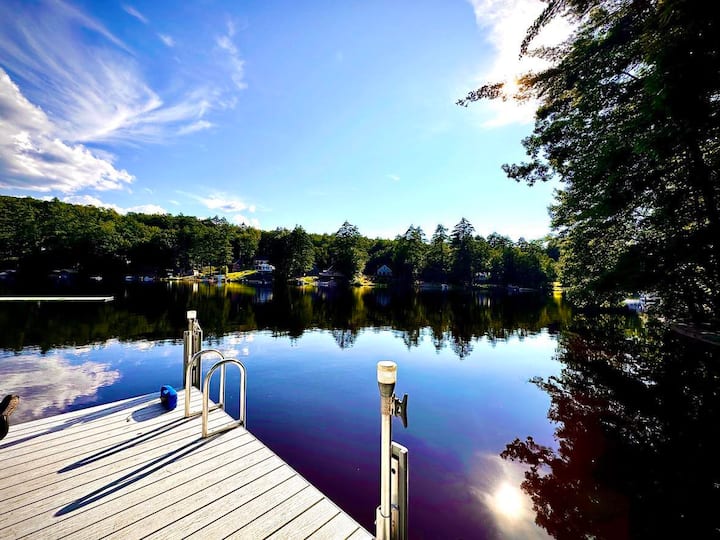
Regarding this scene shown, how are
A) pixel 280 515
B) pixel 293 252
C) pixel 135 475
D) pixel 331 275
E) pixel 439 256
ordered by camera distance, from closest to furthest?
pixel 280 515 → pixel 135 475 → pixel 293 252 → pixel 439 256 → pixel 331 275

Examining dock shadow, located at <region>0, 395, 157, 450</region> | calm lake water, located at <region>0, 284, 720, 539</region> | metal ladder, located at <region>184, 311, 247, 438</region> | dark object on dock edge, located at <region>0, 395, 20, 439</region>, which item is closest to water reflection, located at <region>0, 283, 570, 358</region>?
calm lake water, located at <region>0, 284, 720, 539</region>

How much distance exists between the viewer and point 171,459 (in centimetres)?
412

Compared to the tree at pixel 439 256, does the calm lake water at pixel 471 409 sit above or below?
below

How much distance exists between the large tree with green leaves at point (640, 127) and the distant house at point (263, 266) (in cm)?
8544

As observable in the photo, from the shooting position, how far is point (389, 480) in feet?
9.20

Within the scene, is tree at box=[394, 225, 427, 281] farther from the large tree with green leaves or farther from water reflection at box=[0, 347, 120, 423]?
water reflection at box=[0, 347, 120, 423]

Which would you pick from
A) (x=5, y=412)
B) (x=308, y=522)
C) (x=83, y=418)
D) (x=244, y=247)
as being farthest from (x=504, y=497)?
(x=244, y=247)

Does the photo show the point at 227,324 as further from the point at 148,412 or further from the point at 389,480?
the point at 389,480

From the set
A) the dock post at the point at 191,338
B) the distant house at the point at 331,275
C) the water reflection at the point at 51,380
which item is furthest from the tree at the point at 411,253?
the dock post at the point at 191,338

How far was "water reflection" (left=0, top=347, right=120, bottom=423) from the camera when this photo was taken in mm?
8148

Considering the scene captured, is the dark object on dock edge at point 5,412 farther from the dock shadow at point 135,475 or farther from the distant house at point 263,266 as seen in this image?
the distant house at point 263,266

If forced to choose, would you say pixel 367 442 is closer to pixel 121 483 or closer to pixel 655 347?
pixel 121 483

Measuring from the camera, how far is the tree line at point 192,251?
71.2 meters

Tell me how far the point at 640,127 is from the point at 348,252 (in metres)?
71.9
